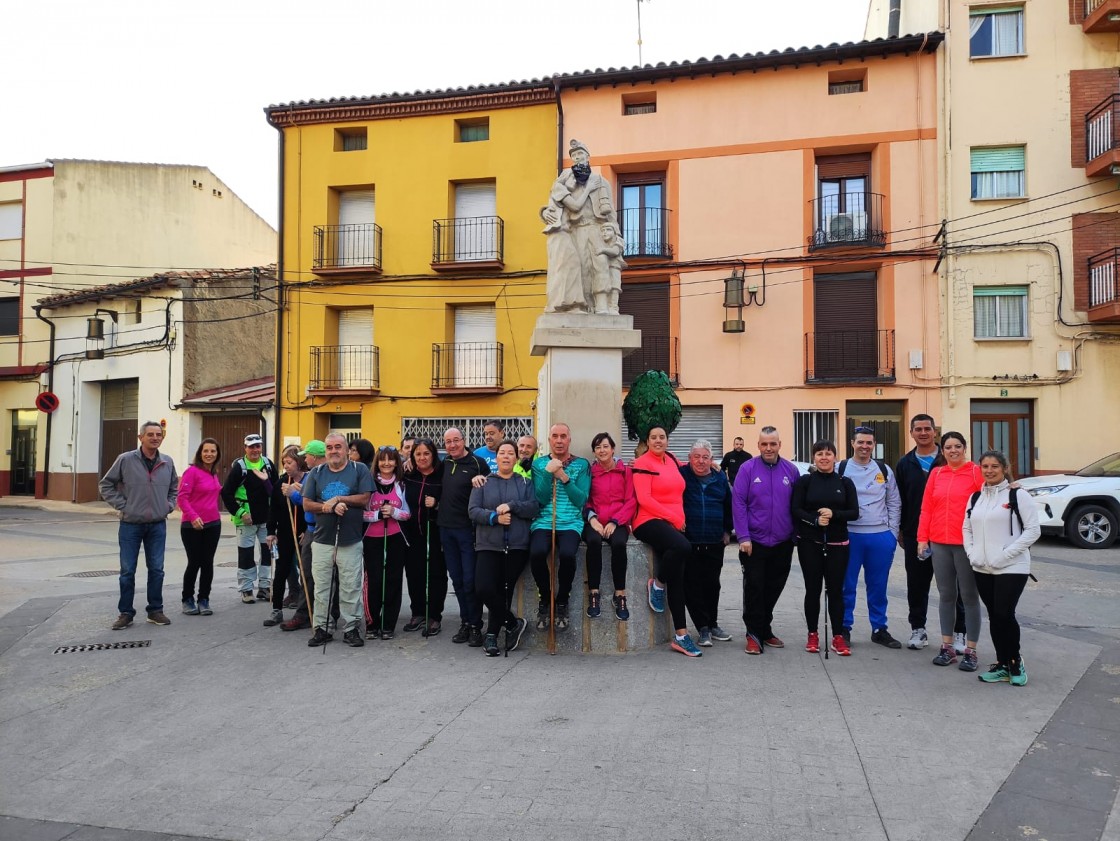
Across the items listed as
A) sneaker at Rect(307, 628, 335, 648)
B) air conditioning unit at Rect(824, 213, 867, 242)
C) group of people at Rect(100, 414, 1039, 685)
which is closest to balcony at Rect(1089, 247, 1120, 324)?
air conditioning unit at Rect(824, 213, 867, 242)

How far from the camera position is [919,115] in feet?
60.8

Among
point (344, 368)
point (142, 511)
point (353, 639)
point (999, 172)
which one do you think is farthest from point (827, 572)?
point (344, 368)

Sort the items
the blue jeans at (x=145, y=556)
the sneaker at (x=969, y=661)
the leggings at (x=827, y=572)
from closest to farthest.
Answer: the sneaker at (x=969, y=661) → the leggings at (x=827, y=572) → the blue jeans at (x=145, y=556)

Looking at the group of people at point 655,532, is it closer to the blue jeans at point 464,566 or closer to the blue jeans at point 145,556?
the blue jeans at point 464,566

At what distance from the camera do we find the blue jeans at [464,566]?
6.53 metres

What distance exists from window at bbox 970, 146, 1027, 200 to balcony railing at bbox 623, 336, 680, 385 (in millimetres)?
7282

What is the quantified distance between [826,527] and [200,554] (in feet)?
18.3

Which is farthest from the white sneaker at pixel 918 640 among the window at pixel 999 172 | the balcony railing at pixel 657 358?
the window at pixel 999 172

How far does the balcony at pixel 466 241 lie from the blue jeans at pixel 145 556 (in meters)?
14.0

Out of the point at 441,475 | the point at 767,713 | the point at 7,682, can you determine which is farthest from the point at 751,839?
the point at 7,682

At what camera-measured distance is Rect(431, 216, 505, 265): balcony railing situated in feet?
68.2

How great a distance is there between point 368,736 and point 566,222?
189 inches

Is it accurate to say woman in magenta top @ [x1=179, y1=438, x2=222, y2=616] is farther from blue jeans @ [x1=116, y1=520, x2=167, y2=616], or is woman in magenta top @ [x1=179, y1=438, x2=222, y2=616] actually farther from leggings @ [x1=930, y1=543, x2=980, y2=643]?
leggings @ [x1=930, y1=543, x2=980, y2=643]

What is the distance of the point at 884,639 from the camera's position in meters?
6.58
